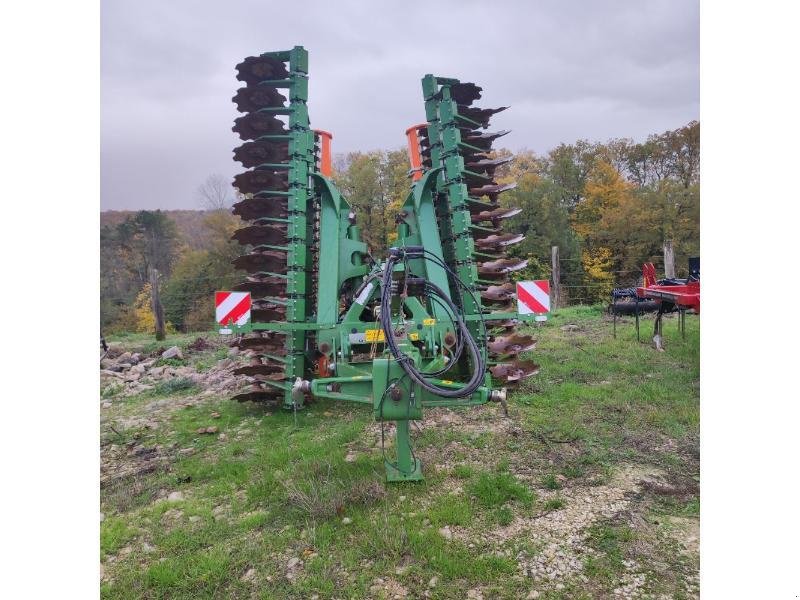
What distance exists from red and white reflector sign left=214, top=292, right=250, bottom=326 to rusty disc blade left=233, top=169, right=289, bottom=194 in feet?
6.12

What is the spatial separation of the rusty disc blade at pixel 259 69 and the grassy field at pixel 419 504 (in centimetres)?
381

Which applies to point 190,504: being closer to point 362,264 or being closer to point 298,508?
point 298,508

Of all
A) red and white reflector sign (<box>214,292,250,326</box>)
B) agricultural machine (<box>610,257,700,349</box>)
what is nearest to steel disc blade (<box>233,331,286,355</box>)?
red and white reflector sign (<box>214,292,250,326</box>)

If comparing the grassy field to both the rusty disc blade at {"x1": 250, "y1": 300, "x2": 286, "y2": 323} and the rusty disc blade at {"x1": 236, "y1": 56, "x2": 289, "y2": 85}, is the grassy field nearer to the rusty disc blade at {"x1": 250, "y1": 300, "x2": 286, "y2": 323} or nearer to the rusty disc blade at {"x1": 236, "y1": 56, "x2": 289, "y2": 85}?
the rusty disc blade at {"x1": 250, "y1": 300, "x2": 286, "y2": 323}

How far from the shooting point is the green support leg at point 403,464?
3492 millimetres

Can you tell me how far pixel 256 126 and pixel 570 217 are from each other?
20.0 m

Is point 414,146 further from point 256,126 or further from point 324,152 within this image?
point 256,126

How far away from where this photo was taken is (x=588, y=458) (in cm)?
383

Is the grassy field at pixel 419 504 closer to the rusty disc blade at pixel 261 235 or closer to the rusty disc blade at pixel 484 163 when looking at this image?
the rusty disc blade at pixel 261 235

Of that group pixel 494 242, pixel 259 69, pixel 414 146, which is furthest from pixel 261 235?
pixel 494 242

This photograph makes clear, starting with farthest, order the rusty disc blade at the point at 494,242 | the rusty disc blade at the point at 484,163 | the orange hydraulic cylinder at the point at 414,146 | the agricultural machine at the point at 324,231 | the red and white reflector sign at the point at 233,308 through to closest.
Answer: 1. the orange hydraulic cylinder at the point at 414,146
2. the rusty disc blade at the point at 484,163
3. the rusty disc blade at the point at 494,242
4. the agricultural machine at the point at 324,231
5. the red and white reflector sign at the point at 233,308

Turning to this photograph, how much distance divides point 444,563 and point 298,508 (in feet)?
3.56

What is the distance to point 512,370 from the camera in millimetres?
5523

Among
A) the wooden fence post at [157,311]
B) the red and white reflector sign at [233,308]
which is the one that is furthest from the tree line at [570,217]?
the red and white reflector sign at [233,308]
